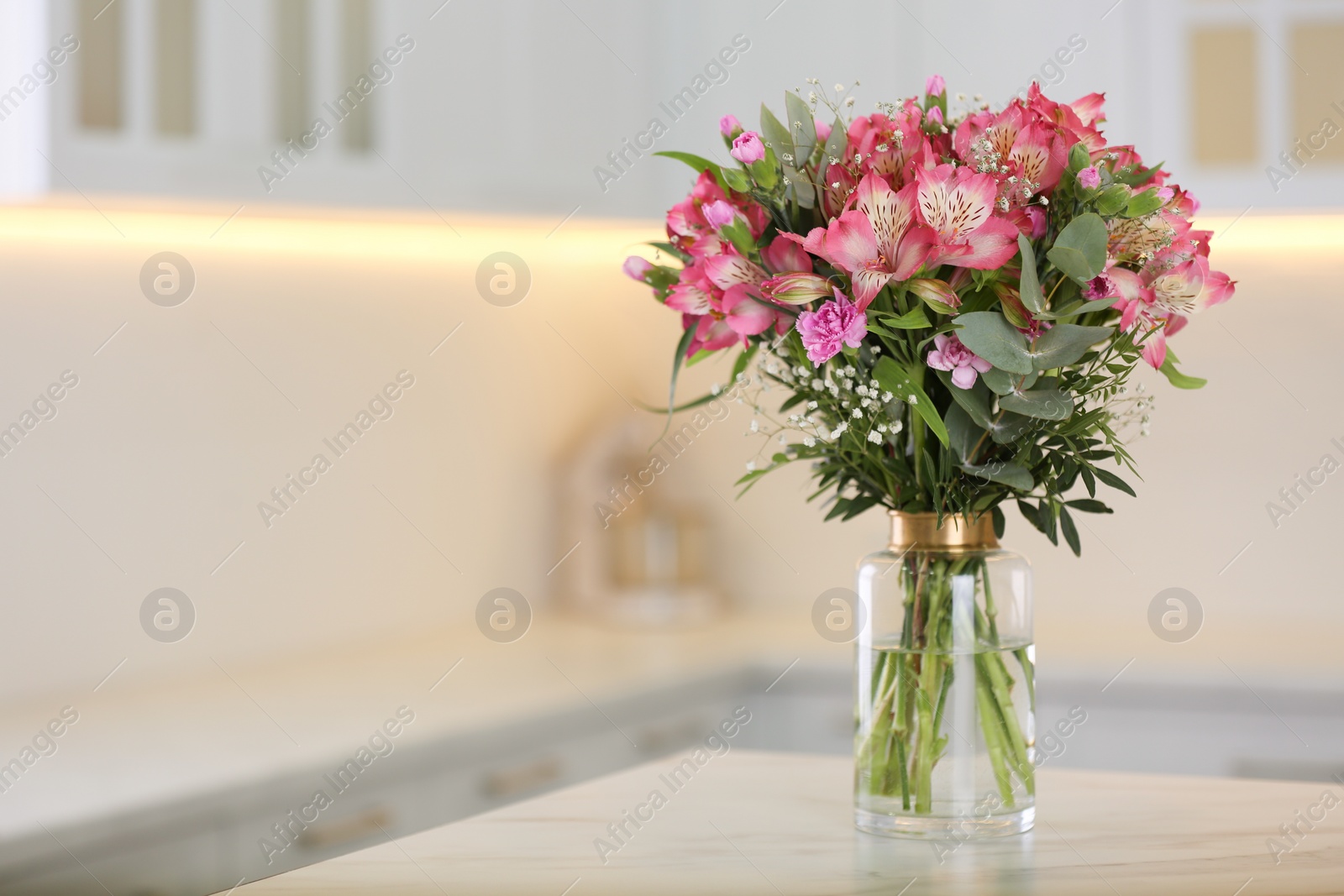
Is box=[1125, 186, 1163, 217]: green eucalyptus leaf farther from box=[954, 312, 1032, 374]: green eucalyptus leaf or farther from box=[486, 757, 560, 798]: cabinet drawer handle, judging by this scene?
box=[486, 757, 560, 798]: cabinet drawer handle

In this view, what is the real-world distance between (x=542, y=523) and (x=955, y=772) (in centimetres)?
192

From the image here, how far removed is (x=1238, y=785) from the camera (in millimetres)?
1046

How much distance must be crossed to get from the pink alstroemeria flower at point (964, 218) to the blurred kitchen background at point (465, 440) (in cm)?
94

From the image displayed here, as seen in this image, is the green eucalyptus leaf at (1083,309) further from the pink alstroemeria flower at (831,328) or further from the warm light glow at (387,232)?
the warm light glow at (387,232)

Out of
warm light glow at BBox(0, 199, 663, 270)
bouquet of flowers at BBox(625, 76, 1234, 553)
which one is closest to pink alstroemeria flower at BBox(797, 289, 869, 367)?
bouquet of flowers at BBox(625, 76, 1234, 553)

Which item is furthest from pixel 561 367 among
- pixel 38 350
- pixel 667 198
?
pixel 38 350

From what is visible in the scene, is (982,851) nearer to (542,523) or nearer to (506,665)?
(506,665)

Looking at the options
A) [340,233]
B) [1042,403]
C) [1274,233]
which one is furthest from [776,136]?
[1274,233]

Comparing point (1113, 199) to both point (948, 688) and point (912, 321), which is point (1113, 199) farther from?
point (948, 688)

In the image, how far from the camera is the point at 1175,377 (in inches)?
36.6

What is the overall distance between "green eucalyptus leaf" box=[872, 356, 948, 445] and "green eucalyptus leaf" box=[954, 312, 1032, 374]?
0.05 metres

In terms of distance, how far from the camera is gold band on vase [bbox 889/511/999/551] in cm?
90

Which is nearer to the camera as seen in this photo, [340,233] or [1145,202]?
[1145,202]

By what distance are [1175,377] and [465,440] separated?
1.78 m
